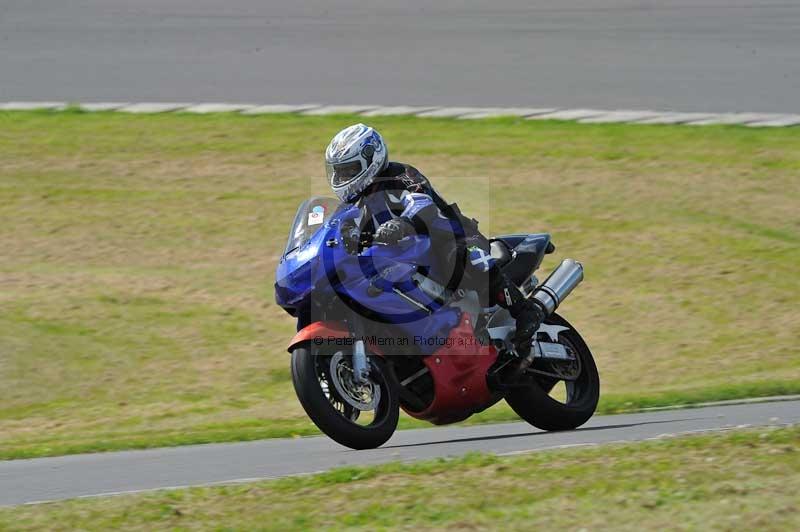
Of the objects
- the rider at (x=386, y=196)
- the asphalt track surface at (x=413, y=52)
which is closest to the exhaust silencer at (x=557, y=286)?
the rider at (x=386, y=196)

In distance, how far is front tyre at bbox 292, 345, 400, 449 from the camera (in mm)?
7504

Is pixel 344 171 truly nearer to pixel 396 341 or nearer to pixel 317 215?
pixel 317 215

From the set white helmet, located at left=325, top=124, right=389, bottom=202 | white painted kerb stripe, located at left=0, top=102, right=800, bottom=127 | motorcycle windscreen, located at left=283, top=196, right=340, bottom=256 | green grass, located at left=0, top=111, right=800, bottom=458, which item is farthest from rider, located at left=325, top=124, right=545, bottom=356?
white painted kerb stripe, located at left=0, top=102, right=800, bottom=127

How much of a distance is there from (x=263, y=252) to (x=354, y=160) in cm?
706

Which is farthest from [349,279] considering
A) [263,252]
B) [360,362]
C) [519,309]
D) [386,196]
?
[263,252]

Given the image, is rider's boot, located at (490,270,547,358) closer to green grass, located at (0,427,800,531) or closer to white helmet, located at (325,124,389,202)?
white helmet, located at (325,124,389,202)

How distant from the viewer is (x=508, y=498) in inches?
257

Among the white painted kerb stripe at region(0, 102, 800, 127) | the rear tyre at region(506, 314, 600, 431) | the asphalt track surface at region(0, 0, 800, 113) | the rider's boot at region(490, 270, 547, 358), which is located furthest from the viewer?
the asphalt track surface at region(0, 0, 800, 113)

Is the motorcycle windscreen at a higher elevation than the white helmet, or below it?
below

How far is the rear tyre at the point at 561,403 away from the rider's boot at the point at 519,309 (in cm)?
31

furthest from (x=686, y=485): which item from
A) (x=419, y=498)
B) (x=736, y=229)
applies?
(x=736, y=229)

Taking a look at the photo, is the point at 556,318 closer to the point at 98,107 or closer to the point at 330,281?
the point at 330,281

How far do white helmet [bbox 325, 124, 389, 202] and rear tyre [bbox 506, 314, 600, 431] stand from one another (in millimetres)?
1715

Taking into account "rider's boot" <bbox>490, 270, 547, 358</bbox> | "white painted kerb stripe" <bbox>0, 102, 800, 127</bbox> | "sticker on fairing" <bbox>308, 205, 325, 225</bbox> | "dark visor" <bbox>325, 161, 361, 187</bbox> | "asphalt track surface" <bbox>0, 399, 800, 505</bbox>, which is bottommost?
"asphalt track surface" <bbox>0, 399, 800, 505</bbox>
